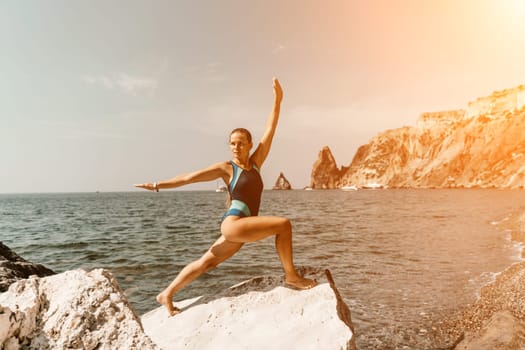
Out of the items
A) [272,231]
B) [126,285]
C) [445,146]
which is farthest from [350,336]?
[445,146]

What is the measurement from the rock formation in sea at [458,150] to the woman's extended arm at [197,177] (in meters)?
128

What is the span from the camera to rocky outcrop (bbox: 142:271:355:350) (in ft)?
12.0

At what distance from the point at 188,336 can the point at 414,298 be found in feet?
24.6

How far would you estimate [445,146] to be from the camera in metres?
152

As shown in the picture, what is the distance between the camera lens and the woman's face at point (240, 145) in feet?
14.4

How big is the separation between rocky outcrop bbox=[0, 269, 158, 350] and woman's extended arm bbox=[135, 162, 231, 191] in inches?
45.6

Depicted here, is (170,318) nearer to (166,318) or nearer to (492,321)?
(166,318)

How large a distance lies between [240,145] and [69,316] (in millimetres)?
2525

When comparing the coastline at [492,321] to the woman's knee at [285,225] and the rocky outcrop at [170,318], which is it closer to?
the rocky outcrop at [170,318]

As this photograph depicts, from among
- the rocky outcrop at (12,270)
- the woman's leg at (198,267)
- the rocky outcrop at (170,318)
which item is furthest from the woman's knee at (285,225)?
the rocky outcrop at (12,270)

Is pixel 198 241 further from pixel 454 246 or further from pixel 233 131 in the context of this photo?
pixel 233 131

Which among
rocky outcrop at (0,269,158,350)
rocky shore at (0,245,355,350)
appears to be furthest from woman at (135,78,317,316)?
rocky outcrop at (0,269,158,350)

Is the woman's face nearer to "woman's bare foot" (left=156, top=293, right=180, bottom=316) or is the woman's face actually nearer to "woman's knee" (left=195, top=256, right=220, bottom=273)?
"woman's knee" (left=195, top=256, right=220, bottom=273)

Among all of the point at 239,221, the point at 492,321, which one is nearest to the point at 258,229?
the point at 239,221
